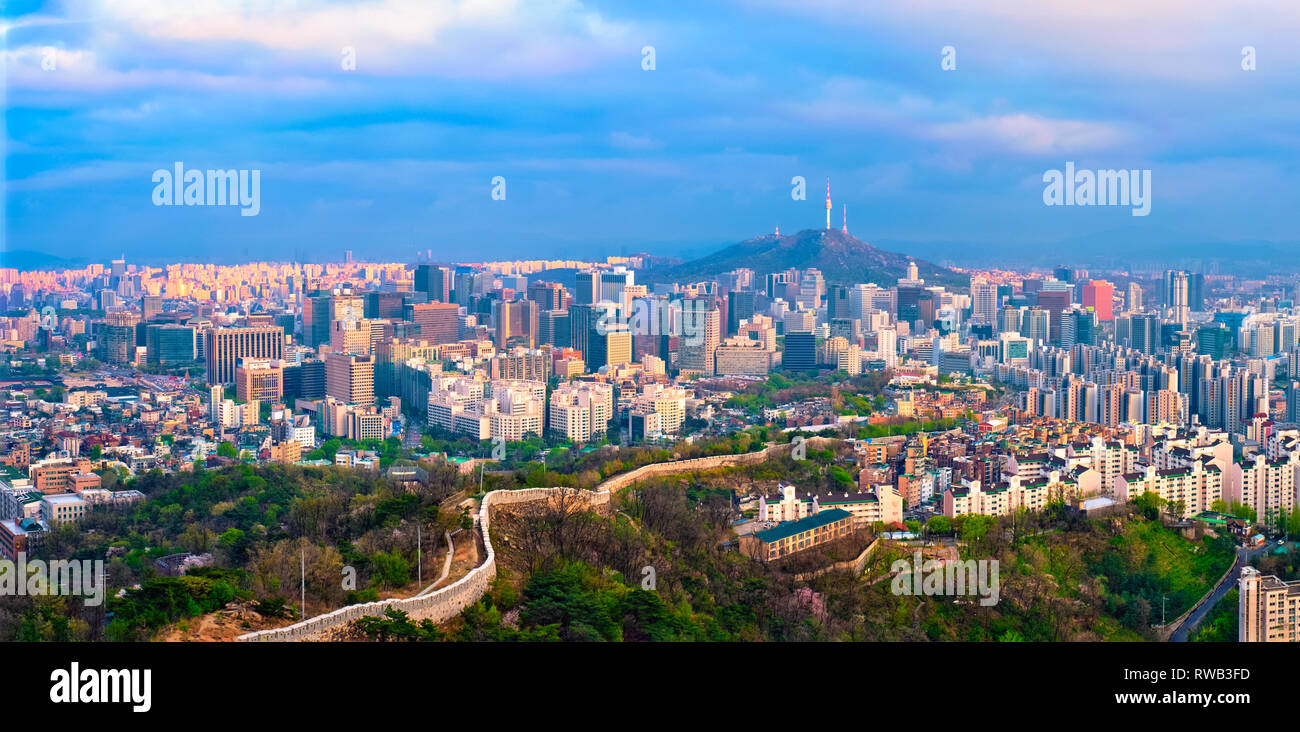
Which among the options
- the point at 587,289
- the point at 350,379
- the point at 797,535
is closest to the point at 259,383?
the point at 350,379

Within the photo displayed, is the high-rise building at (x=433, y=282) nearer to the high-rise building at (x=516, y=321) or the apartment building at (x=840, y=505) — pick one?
the high-rise building at (x=516, y=321)

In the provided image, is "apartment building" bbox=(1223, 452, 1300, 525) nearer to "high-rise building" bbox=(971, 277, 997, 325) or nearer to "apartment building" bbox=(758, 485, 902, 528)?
"apartment building" bbox=(758, 485, 902, 528)

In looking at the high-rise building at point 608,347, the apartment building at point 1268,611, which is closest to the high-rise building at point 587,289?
the high-rise building at point 608,347

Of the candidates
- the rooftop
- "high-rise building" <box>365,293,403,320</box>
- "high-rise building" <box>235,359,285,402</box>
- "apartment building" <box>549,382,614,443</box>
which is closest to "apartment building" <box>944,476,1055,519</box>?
the rooftop

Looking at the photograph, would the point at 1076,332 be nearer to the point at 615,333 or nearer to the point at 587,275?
the point at 615,333

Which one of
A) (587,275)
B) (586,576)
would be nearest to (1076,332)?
(587,275)
